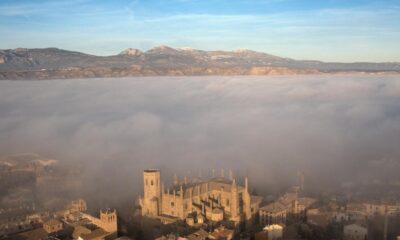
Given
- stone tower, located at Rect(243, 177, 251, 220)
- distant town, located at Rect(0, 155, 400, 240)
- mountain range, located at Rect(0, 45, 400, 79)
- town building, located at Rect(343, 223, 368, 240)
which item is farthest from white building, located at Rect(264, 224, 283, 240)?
mountain range, located at Rect(0, 45, 400, 79)

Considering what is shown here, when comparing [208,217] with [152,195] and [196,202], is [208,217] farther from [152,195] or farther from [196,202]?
[152,195]

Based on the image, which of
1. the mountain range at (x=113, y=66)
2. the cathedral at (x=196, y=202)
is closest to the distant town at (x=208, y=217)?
the cathedral at (x=196, y=202)

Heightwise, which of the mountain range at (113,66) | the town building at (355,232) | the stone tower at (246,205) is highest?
the mountain range at (113,66)

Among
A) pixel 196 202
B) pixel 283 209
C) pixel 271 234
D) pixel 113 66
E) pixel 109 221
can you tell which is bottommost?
pixel 283 209

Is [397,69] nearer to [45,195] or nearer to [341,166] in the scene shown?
[341,166]

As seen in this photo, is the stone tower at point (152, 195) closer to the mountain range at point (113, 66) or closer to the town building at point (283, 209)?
the town building at point (283, 209)

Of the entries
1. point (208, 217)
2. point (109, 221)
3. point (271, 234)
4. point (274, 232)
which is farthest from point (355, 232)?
point (109, 221)

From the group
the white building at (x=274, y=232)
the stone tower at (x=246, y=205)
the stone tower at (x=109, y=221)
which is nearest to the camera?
the white building at (x=274, y=232)
